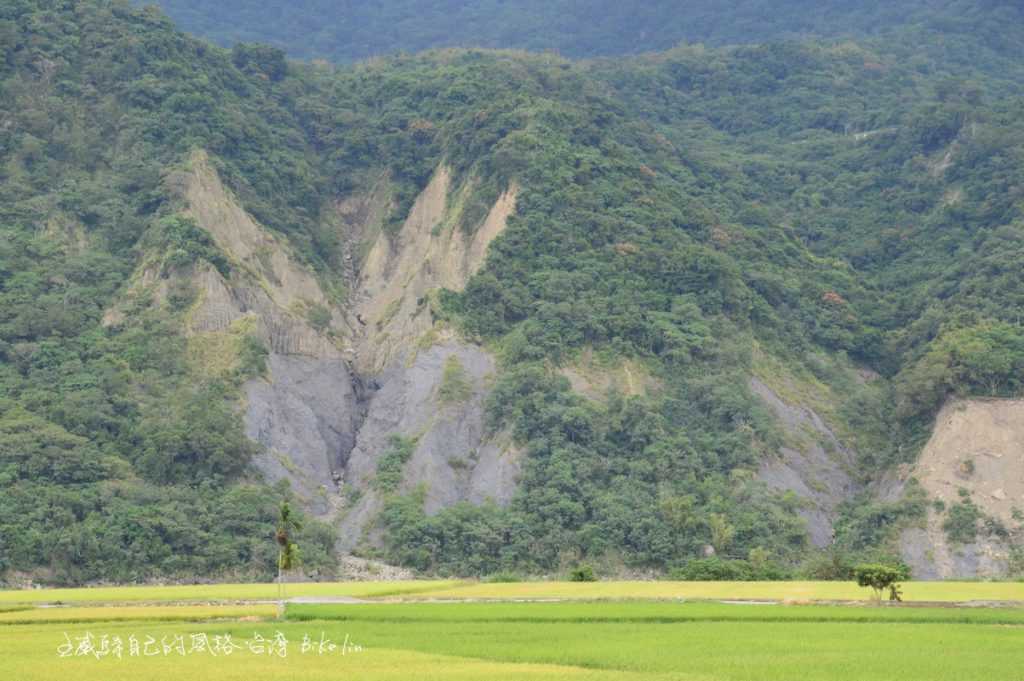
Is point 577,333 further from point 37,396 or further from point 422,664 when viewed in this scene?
point 422,664

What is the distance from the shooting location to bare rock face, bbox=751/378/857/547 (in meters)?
78.6

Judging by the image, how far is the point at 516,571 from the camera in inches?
2859

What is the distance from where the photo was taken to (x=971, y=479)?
3036 inches

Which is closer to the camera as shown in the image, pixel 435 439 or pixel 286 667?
pixel 286 667

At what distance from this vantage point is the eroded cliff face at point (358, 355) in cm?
8144

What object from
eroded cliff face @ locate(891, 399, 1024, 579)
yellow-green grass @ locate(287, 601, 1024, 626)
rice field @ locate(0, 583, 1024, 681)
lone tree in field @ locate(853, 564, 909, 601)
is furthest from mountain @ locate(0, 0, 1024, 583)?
yellow-green grass @ locate(287, 601, 1024, 626)

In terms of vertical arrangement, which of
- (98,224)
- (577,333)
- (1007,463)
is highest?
(98,224)

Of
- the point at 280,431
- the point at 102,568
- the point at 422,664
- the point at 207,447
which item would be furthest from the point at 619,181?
the point at 422,664

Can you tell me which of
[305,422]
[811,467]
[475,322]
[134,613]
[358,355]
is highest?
[358,355]

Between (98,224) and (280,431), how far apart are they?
20358 mm

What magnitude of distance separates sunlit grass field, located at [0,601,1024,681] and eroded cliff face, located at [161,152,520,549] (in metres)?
33.5

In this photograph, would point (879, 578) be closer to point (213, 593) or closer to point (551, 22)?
point (213, 593)

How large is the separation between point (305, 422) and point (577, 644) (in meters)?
51.9

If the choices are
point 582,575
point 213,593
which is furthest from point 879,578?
point 213,593
